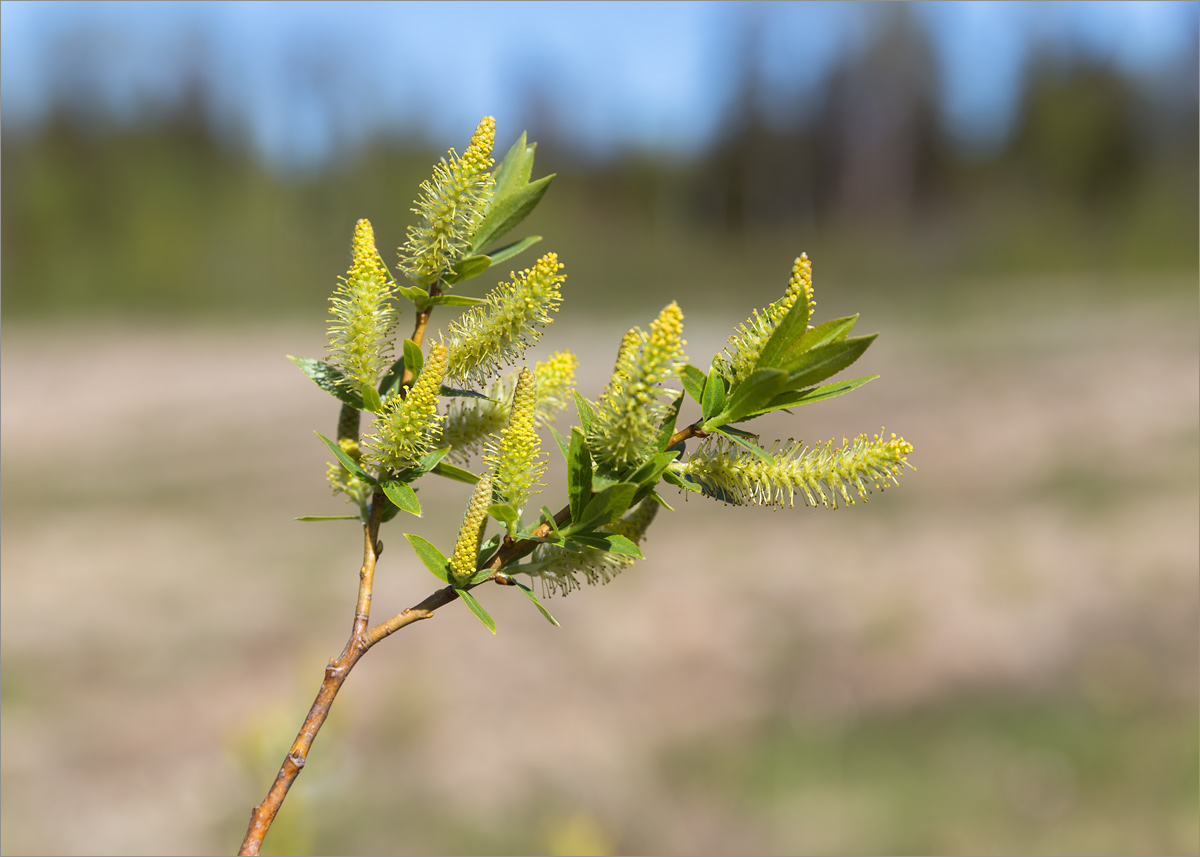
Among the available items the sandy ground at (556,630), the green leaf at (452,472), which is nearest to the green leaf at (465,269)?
the green leaf at (452,472)

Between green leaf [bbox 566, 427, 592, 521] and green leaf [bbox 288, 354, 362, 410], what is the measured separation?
0.48 feet

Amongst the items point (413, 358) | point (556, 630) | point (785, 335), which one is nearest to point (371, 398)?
point (413, 358)

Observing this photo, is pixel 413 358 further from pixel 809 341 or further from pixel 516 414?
pixel 809 341

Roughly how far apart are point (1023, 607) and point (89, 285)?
1505cm

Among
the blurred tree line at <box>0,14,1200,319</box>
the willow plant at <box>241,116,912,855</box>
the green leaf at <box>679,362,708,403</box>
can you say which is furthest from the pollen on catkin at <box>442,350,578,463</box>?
the blurred tree line at <box>0,14,1200,319</box>

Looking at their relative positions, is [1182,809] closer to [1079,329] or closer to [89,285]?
[1079,329]

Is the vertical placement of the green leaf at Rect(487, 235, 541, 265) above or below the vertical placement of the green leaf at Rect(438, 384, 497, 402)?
above

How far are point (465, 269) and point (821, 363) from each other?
220mm

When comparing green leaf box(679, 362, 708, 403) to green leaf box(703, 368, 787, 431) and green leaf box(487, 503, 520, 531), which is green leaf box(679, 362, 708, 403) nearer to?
green leaf box(703, 368, 787, 431)

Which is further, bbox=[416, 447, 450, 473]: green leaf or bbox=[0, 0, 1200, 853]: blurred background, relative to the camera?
bbox=[0, 0, 1200, 853]: blurred background

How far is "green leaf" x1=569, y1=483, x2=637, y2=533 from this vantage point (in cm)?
51

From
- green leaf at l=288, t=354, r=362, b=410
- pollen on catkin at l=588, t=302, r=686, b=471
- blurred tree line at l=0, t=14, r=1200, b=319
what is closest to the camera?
pollen on catkin at l=588, t=302, r=686, b=471

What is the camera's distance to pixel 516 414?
538 millimetres

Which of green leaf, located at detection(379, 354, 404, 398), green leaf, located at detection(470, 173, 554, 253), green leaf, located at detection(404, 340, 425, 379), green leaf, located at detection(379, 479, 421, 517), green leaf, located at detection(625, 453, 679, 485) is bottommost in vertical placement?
green leaf, located at detection(379, 479, 421, 517)
